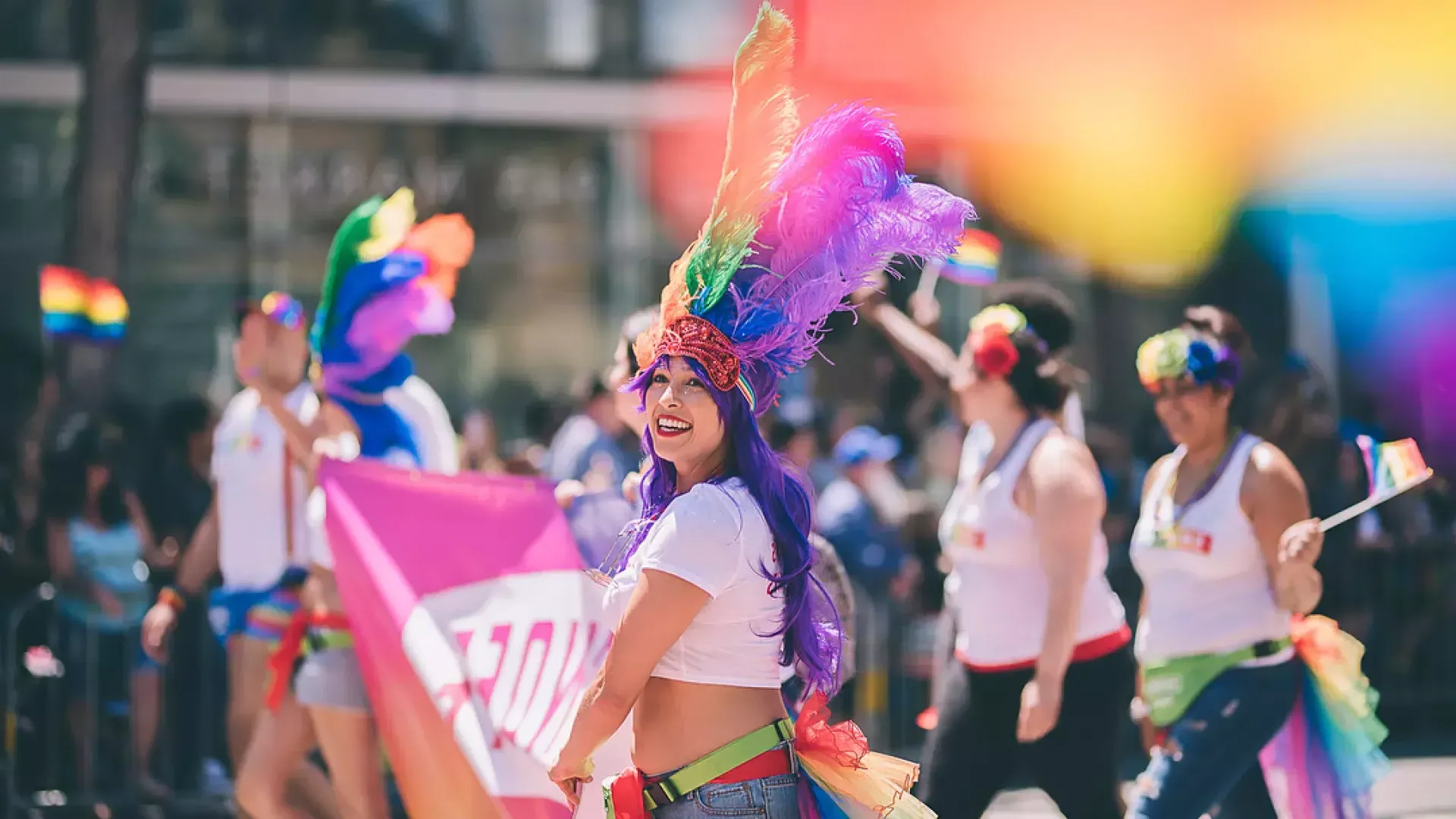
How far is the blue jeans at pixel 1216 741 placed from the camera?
4.98m

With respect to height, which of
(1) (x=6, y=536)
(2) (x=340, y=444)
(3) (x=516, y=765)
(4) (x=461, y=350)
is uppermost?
(2) (x=340, y=444)

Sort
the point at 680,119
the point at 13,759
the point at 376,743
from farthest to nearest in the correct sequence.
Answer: the point at 680,119, the point at 13,759, the point at 376,743

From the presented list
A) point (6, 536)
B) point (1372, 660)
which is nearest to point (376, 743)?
point (6, 536)

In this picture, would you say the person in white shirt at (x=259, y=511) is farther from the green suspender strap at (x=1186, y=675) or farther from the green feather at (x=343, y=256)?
the green suspender strap at (x=1186, y=675)

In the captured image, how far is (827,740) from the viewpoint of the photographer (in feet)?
11.5

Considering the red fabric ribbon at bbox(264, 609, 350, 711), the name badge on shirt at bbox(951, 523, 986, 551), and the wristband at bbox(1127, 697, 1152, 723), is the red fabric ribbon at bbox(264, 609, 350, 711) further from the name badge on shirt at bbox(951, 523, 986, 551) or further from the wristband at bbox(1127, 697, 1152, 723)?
the wristband at bbox(1127, 697, 1152, 723)

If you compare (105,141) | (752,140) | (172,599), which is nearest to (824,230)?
(752,140)

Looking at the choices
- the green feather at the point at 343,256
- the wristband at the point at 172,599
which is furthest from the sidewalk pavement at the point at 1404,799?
the green feather at the point at 343,256

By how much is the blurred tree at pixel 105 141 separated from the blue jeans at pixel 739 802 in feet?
29.4

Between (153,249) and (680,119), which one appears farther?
(680,119)

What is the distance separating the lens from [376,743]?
577cm

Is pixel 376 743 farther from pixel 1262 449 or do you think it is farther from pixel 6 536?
pixel 6 536

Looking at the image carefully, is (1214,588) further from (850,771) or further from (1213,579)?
(850,771)

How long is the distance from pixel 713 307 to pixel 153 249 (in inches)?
611
